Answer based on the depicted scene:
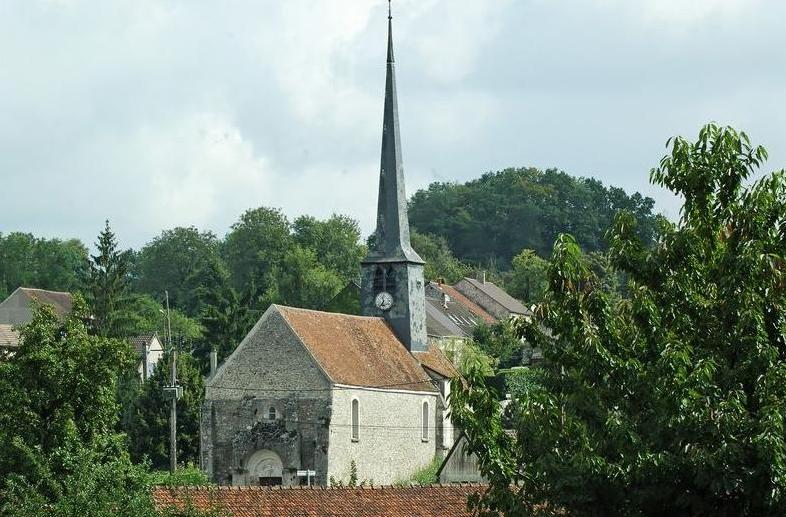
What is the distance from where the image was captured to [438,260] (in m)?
161

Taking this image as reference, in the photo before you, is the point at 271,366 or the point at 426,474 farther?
the point at 426,474

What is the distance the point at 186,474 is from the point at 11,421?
27795 mm

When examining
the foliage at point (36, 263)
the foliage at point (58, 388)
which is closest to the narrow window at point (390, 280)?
the foliage at point (58, 388)

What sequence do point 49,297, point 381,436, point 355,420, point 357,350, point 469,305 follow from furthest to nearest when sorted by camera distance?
1. point 469,305
2. point 49,297
3. point 357,350
4. point 381,436
5. point 355,420

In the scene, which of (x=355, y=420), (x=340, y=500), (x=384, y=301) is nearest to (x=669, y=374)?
(x=340, y=500)

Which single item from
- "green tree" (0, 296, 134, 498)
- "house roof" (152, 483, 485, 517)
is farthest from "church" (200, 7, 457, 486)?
"green tree" (0, 296, 134, 498)

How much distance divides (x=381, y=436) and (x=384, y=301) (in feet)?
26.9

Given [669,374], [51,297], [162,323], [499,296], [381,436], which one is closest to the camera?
[669,374]

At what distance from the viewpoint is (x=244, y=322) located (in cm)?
9981

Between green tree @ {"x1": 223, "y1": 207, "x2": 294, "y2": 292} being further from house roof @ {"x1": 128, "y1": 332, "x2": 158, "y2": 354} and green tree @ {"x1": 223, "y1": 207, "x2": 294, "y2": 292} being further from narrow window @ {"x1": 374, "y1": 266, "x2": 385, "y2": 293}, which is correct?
narrow window @ {"x1": 374, "y1": 266, "x2": 385, "y2": 293}

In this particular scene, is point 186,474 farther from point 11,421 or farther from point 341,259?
point 341,259

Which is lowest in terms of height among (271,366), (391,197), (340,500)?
(340,500)

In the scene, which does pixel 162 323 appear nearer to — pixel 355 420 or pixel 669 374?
pixel 355 420

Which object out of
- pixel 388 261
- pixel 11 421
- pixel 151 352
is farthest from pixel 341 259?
pixel 11 421
